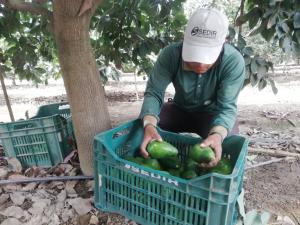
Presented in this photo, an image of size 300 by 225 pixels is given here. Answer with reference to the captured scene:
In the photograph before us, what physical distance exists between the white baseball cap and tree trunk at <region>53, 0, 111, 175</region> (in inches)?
26.1

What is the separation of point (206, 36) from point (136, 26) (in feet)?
3.67

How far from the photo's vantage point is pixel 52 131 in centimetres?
231

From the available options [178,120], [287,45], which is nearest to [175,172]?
[178,120]

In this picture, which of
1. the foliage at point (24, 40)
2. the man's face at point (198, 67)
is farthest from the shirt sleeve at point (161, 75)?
the foliage at point (24, 40)

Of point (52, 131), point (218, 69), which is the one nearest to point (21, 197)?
point (52, 131)

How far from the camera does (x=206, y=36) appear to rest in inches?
66.2

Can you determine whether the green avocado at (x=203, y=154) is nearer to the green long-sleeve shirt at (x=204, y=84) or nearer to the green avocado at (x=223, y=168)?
the green avocado at (x=223, y=168)

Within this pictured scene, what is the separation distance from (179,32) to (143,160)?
1.58m

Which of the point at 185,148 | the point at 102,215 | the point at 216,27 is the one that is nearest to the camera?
the point at 216,27

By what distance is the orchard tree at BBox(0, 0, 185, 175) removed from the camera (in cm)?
192

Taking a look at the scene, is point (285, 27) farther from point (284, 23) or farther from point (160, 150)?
point (160, 150)

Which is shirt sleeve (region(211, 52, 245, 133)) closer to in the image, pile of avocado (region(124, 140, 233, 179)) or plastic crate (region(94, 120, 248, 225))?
plastic crate (region(94, 120, 248, 225))

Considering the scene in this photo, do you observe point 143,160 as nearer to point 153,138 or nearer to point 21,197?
point 153,138

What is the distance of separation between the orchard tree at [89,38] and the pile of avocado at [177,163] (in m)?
0.57
